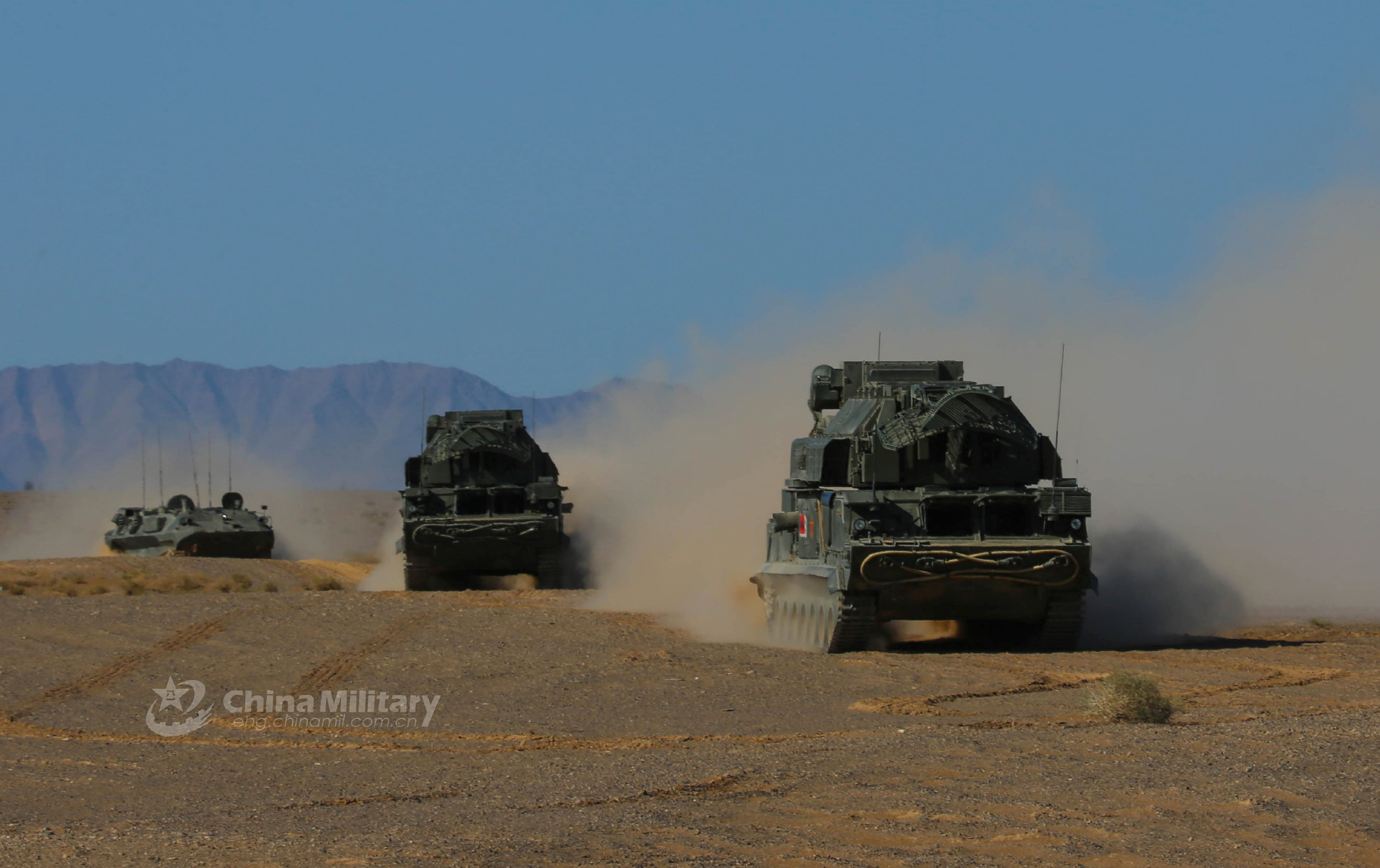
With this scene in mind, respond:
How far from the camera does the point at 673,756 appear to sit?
38.1 ft

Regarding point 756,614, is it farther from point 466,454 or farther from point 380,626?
point 466,454

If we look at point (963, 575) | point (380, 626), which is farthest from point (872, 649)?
point (380, 626)

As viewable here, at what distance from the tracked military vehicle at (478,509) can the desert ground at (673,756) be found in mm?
10250

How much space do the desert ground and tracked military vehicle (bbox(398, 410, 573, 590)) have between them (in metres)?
10.2

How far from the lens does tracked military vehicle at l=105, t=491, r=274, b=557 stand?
4275cm

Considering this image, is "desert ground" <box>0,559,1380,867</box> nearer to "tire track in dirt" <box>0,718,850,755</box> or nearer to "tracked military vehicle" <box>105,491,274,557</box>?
"tire track in dirt" <box>0,718,850,755</box>

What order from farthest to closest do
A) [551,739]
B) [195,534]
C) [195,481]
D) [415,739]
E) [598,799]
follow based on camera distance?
[195,481], [195,534], [415,739], [551,739], [598,799]

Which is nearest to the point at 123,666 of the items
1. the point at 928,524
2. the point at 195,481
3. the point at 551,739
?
the point at 551,739

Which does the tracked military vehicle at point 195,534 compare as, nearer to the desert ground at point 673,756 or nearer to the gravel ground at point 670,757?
the desert ground at point 673,756

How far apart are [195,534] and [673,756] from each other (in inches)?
1298

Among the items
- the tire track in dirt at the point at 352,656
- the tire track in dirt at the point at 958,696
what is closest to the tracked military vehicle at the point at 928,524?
the tire track in dirt at the point at 958,696

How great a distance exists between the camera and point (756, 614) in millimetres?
23594

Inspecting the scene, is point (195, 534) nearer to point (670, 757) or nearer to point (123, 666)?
point (123, 666)

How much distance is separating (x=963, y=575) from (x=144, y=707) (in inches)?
327
